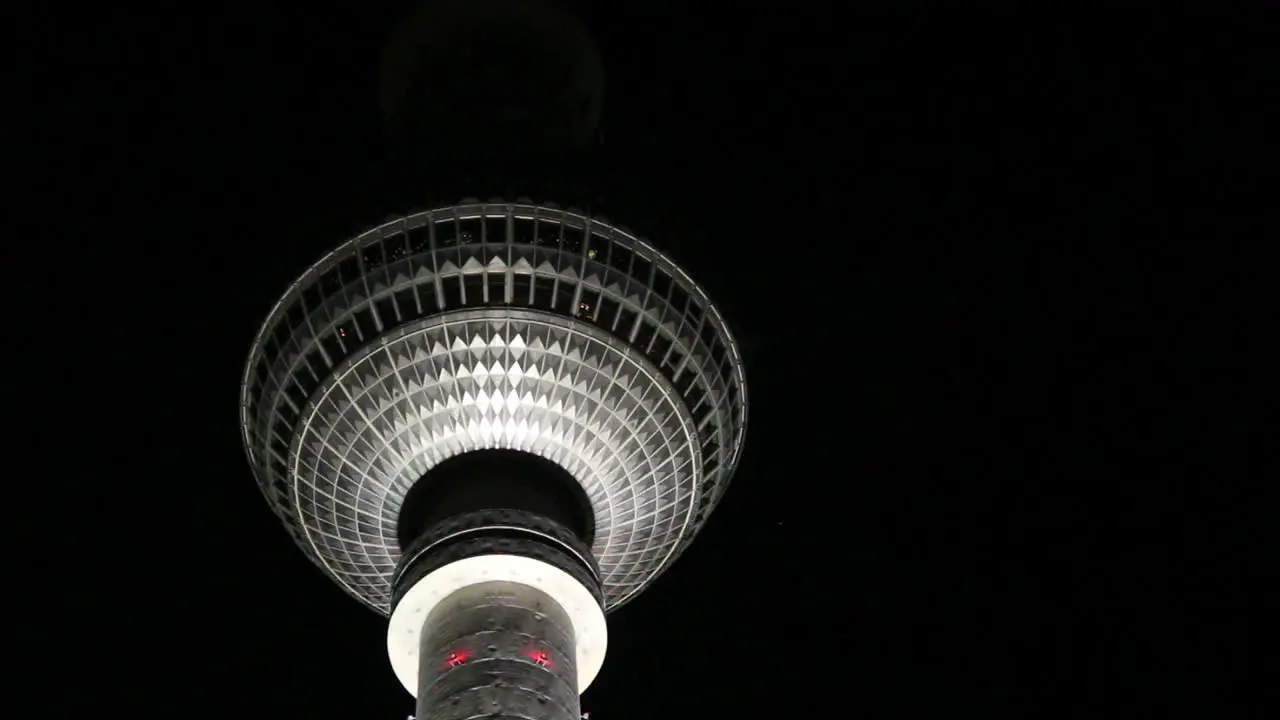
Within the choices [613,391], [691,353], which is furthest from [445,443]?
[691,353]

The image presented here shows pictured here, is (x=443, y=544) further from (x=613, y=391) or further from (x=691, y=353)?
(x=691, y=353)

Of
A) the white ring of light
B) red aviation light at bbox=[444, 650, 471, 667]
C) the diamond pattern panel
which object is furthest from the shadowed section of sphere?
red aviation light at bbox=[444, 650, 471, 667]

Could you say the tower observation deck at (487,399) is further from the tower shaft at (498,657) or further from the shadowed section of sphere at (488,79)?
the shadowed section of sphere at (488,79)

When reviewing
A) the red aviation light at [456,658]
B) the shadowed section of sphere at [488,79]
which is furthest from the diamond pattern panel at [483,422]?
the shadowed section of sphere at [488,79]

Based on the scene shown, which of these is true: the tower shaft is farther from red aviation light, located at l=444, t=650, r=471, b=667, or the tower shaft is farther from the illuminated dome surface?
the illuminated dome surface

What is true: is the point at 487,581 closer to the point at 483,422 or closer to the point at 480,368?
the point at 483,422

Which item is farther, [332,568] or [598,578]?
[332,568]
